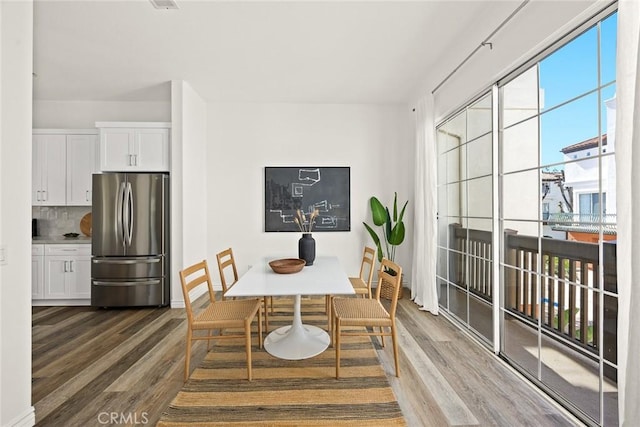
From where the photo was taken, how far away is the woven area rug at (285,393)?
175 cm

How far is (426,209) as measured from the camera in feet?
11.9

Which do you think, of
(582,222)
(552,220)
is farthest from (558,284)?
(582,222)

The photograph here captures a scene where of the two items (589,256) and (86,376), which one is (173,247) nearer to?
(86,376)

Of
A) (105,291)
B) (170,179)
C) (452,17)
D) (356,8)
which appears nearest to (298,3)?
(356,8)

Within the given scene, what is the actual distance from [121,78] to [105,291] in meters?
2.70

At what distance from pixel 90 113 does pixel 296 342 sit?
4584 millimetres

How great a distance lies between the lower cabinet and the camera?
390cm

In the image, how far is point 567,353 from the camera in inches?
82.7

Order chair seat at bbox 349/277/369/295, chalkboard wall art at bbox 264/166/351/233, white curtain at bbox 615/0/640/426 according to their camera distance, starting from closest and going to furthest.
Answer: white curtain at bbox 615/0/640/426
chair seat at bbox 349/277/369/295
chalkboard wall art at bbox 264/166/351/233

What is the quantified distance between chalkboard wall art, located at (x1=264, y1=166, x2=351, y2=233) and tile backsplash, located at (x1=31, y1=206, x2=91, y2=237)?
106 inches

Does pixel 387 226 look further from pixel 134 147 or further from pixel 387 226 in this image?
pixel 134 147
